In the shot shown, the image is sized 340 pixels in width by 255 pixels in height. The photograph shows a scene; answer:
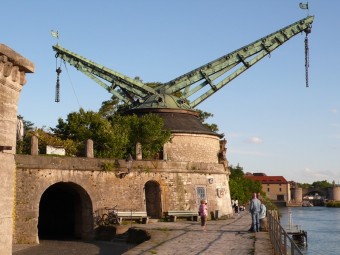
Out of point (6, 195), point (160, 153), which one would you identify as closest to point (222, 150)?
point (160, 153)

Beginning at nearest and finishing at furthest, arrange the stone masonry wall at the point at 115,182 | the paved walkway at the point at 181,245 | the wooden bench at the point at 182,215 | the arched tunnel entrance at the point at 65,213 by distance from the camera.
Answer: the paved walkway at the point at 181,245 → the stone masonry wall at the point at 115,182 → the arched tunnel entrance at the point at 65,213 → the wooden bench at the point at 182,215

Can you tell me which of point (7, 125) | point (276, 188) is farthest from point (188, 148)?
point (276, 188)

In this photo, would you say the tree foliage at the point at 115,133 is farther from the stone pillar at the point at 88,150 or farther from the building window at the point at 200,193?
the building window at the point at 200,193

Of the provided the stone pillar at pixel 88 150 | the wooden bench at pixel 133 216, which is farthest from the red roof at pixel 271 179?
the stone pillar at pixel 88 150

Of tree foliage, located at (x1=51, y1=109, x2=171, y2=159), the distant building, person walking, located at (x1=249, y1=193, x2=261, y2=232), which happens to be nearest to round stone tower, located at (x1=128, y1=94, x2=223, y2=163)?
tree foliage, located at (x1=51, y1=109, x2=171, y2=159)

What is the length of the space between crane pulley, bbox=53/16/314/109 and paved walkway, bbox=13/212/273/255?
1378 cm

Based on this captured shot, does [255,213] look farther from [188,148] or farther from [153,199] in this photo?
[188,148]

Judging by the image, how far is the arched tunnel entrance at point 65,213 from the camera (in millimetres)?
24531

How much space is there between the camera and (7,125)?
9.70m

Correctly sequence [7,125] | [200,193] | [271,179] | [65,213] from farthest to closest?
[271,179]
[65,213]
[200,193]
[7,125]

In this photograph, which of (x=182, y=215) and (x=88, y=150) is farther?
(x=182, y=215)

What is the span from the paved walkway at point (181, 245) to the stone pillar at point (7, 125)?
4.70 metres

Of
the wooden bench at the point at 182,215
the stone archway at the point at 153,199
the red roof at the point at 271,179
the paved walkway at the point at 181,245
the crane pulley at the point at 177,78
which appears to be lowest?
the paved walkway at the point at 181,245

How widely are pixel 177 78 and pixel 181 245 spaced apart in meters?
20.6
